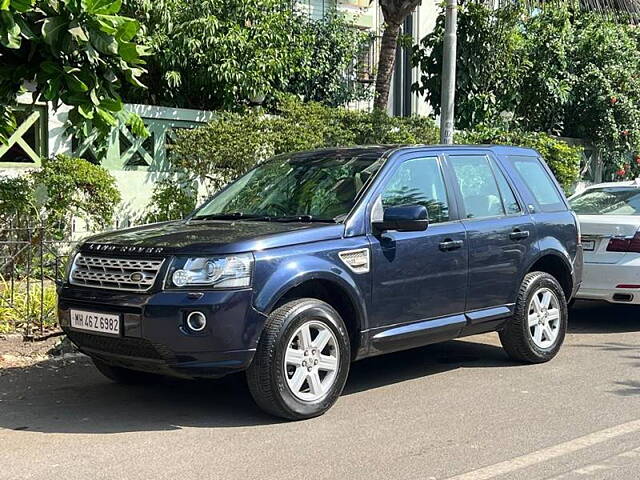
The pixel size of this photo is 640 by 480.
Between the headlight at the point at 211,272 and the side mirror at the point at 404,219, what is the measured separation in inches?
47.4

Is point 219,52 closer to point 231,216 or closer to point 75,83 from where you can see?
point 75,83

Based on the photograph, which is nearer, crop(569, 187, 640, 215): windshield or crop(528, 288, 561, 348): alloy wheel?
crop(528, 288, 561, 348): alloy wheel

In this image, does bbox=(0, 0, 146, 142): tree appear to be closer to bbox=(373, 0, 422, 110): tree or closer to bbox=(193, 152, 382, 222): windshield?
bbox=(193, 152, 382, 222): windshield

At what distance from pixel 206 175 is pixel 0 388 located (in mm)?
5480

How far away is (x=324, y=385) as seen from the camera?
5949 mm

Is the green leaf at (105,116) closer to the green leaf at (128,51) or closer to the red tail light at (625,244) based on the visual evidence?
the green leaf at (128,51)

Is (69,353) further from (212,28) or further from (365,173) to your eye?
(212,28)

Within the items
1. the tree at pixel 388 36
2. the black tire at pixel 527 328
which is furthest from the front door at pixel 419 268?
the tree at pixel 388 36

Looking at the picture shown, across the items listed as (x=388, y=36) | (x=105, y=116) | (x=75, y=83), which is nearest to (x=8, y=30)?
(x=75, y=83)

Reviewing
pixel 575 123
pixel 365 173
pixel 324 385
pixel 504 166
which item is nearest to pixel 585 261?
pixel 504 166

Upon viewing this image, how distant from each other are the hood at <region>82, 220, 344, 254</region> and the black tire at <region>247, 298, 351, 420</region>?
446mm

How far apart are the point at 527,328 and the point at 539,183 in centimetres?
141

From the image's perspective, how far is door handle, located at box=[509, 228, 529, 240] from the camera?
7328mm

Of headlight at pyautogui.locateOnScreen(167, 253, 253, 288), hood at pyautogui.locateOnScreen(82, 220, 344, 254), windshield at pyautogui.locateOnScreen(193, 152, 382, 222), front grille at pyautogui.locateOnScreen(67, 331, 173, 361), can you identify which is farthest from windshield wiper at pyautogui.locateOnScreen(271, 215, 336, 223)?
front grille at pyautogui.locateOnScreen(67, 331, 173, 361)
